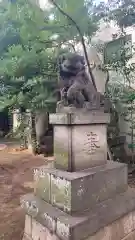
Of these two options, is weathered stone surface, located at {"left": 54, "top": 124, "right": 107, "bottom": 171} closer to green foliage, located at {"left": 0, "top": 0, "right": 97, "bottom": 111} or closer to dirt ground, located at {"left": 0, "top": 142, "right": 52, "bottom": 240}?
dirt ground, located at {"left": 0, "top": 142, "right": 52, "bottom": 240}

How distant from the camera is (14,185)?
16.1ft

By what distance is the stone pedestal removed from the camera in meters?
2.28

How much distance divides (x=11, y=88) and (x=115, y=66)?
137 inches

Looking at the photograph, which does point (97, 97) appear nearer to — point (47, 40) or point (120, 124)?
point (47, 40)

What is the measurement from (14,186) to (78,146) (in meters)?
2.99

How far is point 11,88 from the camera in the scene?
700 centimetres

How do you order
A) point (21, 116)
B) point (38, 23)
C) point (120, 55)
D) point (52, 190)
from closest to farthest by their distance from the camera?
point (52, 190), point (38, 23), point (120, 55), point (21, 116)

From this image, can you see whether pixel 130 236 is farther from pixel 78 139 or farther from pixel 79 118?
pixel 79 118

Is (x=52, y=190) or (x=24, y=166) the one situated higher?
(x=52, y=190)

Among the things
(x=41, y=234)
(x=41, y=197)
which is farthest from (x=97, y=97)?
(x=41, y=234)

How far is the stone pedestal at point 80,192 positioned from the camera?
2.28 m

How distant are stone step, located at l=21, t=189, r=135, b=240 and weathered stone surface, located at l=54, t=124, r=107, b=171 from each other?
1.63ft

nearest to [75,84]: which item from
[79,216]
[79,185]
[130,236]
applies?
[79,185]

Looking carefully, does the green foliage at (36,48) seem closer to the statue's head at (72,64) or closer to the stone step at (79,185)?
the statue's head at (72,64)
